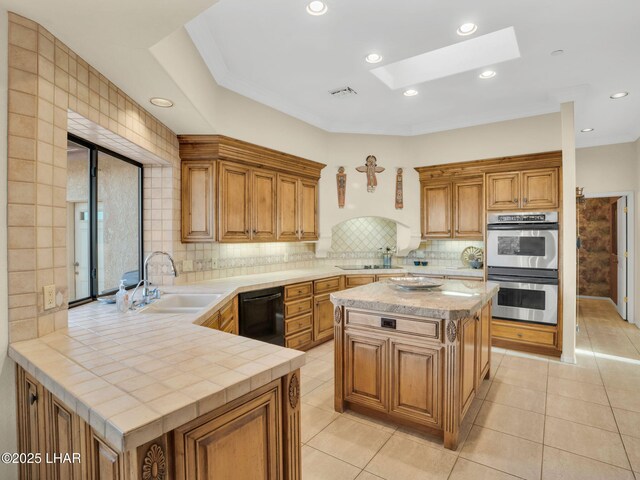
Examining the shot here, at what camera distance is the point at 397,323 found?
2.36 m


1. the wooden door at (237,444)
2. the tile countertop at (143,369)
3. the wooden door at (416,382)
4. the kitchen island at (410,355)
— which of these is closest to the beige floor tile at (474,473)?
→ the kitchen island at (410,355)

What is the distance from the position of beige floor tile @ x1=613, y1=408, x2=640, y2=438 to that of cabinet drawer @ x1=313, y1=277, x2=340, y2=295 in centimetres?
283

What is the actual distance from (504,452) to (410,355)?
2.66 feet

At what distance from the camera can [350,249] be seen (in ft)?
17.3

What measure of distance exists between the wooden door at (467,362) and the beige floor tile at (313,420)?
3.12ft

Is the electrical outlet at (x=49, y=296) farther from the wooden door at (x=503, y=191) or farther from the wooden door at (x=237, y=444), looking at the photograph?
the wooden door at (x=503, y=191)

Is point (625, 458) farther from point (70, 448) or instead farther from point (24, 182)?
point (24, 182)

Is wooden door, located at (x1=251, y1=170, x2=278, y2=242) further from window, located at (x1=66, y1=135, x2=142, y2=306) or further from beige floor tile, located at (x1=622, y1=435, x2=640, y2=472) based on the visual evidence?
beige floor tile, located at (x1=622, y1=435, x2=640, y2=472)

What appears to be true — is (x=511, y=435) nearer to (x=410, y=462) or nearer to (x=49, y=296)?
(x=410, y=462)

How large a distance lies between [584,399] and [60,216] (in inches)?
157

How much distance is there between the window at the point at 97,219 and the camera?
95.3 inches

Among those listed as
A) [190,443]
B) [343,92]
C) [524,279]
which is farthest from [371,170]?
[190,443]

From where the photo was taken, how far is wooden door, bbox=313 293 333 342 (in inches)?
164

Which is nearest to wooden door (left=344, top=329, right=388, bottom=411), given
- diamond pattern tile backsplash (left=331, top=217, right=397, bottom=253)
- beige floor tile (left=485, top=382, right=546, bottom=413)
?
beige floor tile (left=485, top=382, right=546, bottom=413)
